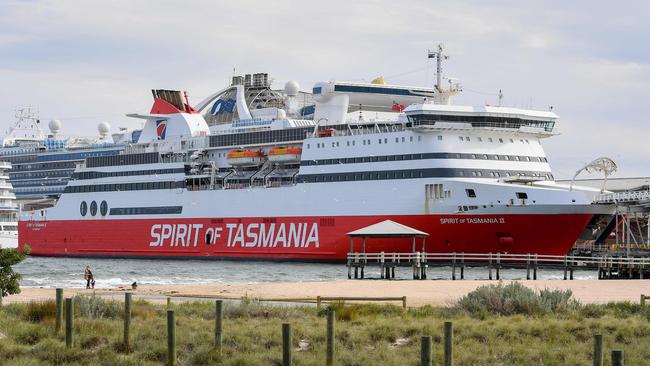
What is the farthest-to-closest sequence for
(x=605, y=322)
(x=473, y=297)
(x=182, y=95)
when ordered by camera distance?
1. (x=182, y=95)
2. (x=473, y=297)
3. (x=605, y=322)

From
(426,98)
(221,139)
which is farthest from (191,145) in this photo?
(426,98)

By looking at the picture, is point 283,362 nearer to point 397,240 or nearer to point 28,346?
point 28,346

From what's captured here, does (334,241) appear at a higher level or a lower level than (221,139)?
lower

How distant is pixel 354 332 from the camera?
2161 cm

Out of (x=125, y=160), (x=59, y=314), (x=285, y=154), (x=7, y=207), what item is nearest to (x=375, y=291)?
(x=59, y=314)

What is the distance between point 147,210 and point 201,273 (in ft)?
62.2

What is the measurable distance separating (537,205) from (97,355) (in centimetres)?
3663

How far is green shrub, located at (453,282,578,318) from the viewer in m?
25.0

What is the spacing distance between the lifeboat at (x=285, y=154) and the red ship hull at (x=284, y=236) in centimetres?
384

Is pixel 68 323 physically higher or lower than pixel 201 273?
higher

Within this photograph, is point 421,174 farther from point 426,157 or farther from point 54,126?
point 54,126

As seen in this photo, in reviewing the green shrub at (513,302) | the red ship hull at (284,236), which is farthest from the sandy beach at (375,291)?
the red ship hull at (284,236)

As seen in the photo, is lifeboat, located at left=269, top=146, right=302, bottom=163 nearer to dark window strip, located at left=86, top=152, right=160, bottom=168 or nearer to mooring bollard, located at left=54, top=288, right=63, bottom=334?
dark window strip, located at left=86, top=152, right=160, bottom=168

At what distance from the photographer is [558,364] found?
19641 millimetres
